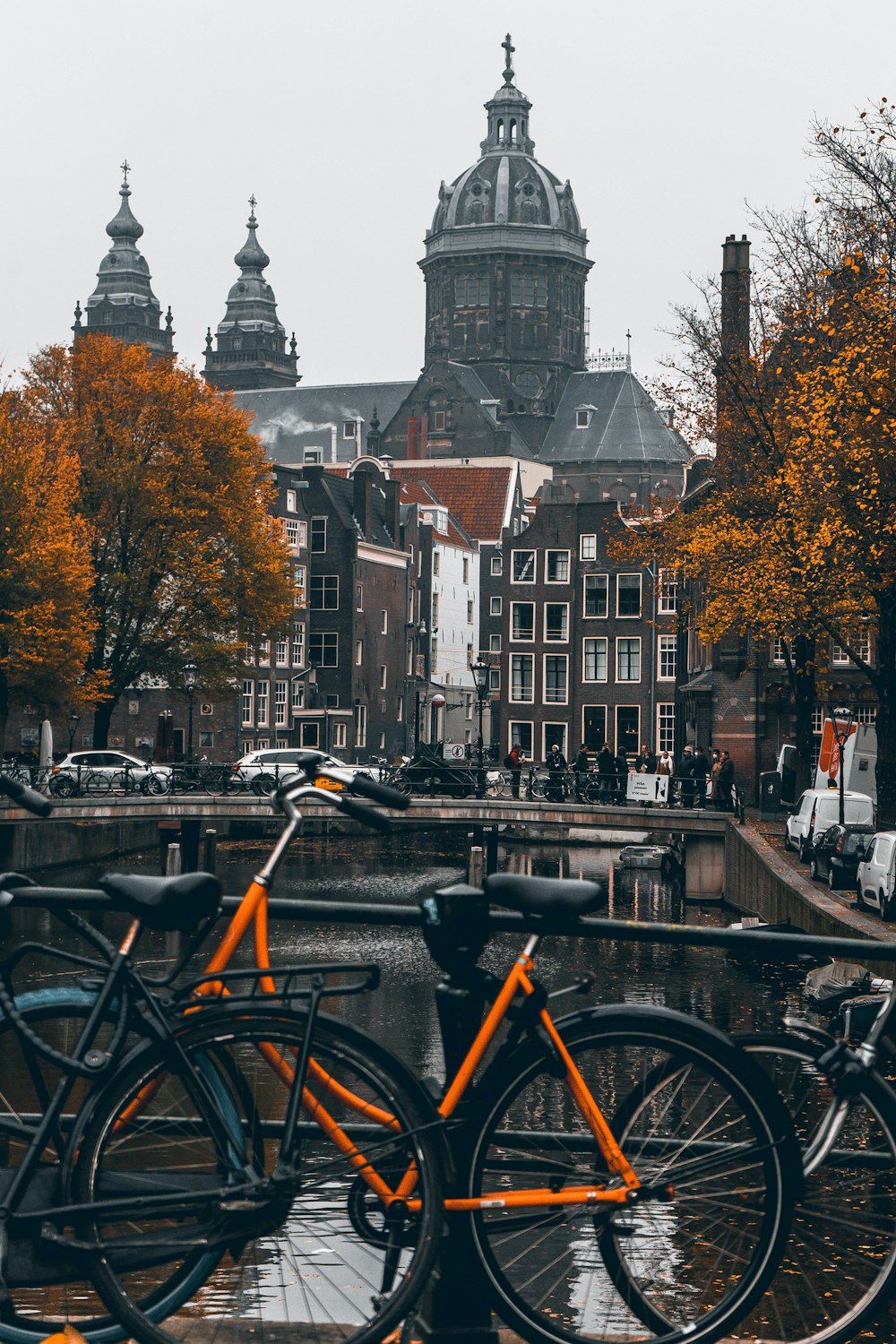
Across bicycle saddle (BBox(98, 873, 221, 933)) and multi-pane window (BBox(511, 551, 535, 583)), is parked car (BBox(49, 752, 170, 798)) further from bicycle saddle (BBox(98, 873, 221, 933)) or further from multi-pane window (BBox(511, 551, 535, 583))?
bicycle saddle (BBox(98, 873, 221, 933))

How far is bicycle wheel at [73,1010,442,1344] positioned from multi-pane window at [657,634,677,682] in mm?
73411

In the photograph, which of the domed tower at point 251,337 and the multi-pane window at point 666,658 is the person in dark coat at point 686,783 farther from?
the domed tower at point 251,337

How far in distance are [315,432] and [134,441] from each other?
307 feet

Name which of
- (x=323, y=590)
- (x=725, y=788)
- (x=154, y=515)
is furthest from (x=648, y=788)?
(x=323, y=590)

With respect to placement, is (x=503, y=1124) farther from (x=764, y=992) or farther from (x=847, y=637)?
(x=847, y=637)

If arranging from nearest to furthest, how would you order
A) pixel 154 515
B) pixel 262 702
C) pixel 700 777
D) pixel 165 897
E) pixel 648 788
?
pixel 165 897 < pixel 154 515 < pixel 700 777 < pixel 648 788 < pixel 262 702

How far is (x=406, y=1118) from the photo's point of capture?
13.6 feet

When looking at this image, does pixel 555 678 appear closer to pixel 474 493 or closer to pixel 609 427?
pixel 474 493

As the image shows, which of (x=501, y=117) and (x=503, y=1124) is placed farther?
(x=501, y=117)

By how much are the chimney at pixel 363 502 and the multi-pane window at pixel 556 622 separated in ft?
31.7

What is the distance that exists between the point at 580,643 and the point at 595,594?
2.32m

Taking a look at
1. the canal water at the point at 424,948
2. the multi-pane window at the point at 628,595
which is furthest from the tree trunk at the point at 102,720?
the multi-pane window at the point at 628,595

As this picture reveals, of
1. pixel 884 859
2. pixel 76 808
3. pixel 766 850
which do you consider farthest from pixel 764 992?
pixel 76 808

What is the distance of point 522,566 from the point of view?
8212cm
